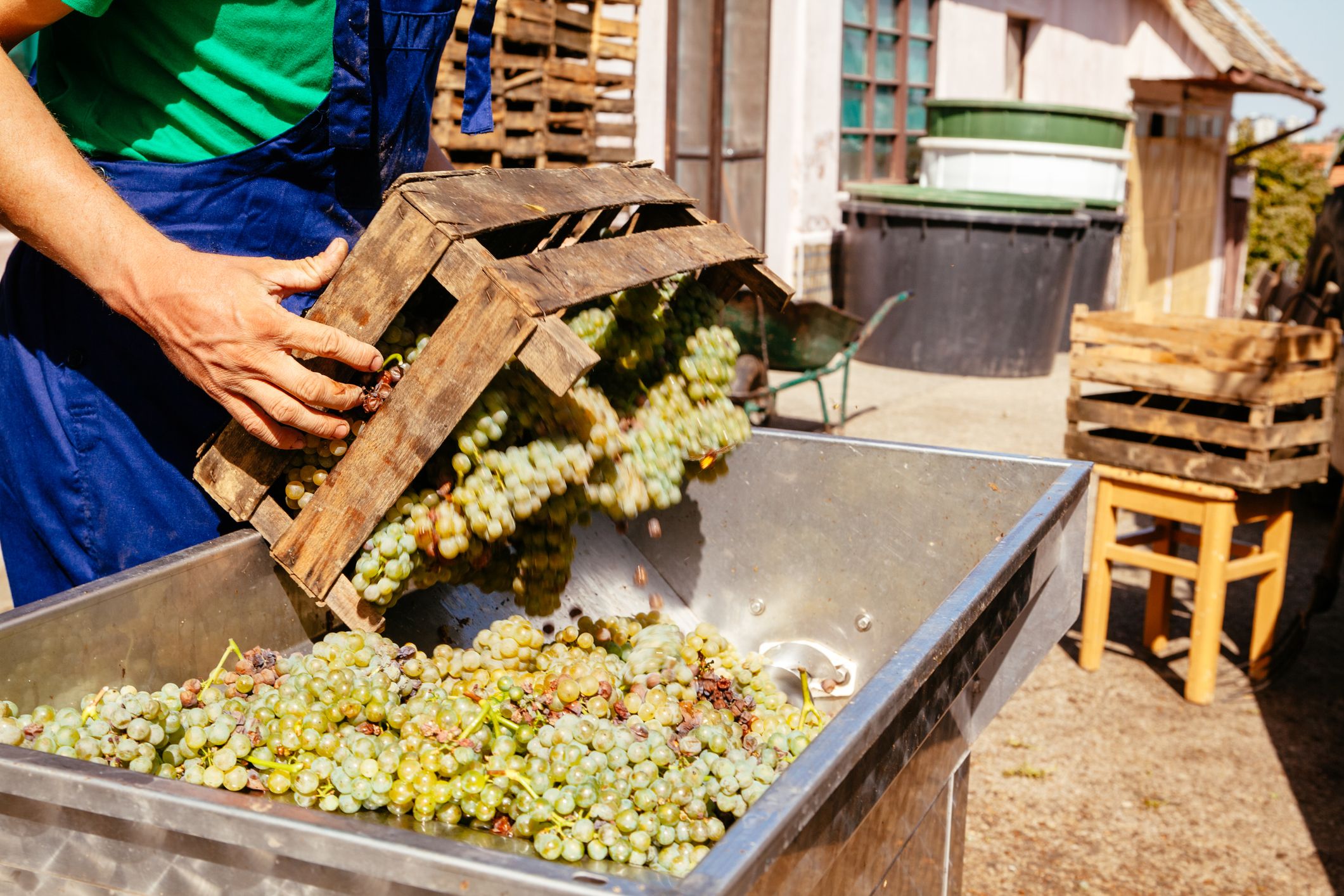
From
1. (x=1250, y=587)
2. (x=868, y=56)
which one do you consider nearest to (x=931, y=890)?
(x=1250, y=587)

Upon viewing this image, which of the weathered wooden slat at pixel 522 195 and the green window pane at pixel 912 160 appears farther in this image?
the green window pane at pixel 912 160

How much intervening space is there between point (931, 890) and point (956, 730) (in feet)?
0.93

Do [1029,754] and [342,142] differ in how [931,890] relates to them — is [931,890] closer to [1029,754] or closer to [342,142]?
[342,142]

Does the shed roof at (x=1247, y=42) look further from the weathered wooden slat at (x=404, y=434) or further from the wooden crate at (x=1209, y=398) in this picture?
the weathered wooden slat at (x=404, y=434)

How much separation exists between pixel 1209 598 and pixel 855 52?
7184 mm

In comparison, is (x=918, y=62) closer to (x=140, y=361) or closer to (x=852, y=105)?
(x=852, y=105)

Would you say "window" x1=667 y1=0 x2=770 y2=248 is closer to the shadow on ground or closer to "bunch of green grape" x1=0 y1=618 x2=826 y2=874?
the shadow on ground

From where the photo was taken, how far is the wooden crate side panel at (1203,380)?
12.8ft

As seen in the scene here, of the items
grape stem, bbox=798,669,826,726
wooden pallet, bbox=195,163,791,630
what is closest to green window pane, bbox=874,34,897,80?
wooden pallet, bbox=195,163,791,630

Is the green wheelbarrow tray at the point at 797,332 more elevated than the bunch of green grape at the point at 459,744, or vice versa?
the bunch of green grape at the point at 459,744

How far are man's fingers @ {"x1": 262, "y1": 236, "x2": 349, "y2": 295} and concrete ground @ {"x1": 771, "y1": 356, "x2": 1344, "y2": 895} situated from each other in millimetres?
2507

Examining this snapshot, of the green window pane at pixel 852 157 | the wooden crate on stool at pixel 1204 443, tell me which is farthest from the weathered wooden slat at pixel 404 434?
the green window pane at pixel 852 157

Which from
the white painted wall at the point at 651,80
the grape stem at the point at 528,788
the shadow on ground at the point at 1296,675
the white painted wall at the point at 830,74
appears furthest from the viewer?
the white painted wall at the point at 830,74

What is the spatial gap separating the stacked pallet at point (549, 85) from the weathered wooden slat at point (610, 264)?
3716 mm
